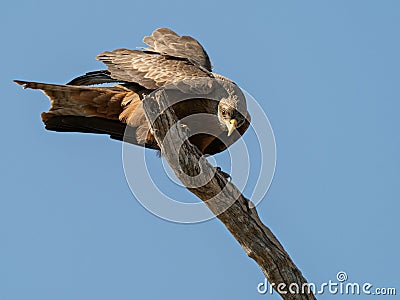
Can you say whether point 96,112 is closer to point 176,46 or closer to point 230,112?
point 176,46

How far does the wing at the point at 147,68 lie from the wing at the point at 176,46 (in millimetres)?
317

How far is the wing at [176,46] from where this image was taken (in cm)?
945

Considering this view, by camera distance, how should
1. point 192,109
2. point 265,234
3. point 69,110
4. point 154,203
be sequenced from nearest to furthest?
1. point 265,234
2. point 154,203
3. point 192,109
4. point 69,110

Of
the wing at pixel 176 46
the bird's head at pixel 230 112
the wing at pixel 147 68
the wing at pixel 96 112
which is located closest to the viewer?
the wing at pixel 147 68

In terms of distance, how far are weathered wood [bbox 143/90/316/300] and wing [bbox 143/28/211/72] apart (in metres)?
2.20

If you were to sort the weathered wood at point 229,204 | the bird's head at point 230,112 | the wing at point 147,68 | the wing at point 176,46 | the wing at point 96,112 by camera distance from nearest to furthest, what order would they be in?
the weathered wood at point 229,204 < the wing at point 147,68 < the bird's head at point 230,112 < the wing at point 96,112 < the wing at point 176,46

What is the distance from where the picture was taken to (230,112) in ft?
28.2

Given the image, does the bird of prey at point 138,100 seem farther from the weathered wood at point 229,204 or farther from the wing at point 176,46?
the weathered wood at point 229,204

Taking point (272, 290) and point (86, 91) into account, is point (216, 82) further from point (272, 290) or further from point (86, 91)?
point (272, 290)

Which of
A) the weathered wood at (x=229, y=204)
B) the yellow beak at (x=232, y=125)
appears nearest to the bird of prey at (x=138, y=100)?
the yellow beak at (x=232, y=125)

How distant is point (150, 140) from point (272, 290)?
239 cm

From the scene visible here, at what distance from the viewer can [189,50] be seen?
9.73 metres

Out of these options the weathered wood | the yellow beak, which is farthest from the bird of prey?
the weathered wood

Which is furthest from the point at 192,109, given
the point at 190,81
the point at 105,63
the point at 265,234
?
the point at 265,234
